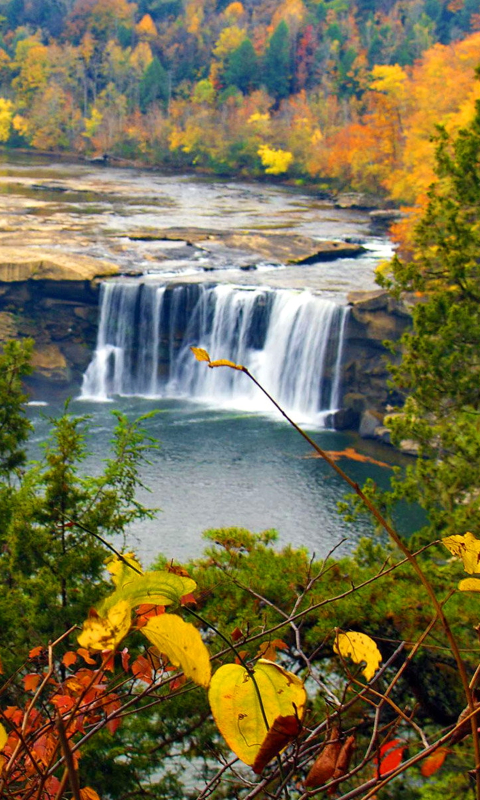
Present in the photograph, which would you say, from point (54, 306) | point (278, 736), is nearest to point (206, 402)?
point (54, 306)

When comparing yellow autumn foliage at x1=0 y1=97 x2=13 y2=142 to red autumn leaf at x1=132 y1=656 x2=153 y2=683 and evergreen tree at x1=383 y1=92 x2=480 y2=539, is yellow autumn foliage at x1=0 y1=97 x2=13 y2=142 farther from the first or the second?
red autumn leaf at x1=132 y1=656 x2=153 y2=683

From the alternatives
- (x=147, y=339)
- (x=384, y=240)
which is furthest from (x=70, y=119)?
(x=147, y=339)

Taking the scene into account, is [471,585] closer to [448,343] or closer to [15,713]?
[15,713]

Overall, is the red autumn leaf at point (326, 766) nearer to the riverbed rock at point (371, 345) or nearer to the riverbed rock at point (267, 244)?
the riverbed rock at point (371, 345)

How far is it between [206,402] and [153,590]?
20491mm

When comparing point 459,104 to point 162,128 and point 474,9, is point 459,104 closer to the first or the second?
point 162,128

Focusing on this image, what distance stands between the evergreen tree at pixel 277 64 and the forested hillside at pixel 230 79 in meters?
0.10

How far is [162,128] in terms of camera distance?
174 feet

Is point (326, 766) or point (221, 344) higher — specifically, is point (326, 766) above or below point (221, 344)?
above

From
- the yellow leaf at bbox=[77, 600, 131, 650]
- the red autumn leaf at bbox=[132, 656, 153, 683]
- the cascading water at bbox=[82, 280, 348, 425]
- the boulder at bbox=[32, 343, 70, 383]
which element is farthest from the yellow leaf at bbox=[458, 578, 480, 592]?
the boulder at bbox=[32, 343, 70, 383]

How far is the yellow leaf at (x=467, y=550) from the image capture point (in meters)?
1.23

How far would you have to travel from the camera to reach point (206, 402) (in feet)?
70.8

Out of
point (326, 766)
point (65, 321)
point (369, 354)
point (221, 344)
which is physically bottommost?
point (221, 344)

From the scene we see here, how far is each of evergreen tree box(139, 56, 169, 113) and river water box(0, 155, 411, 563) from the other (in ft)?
64.3
